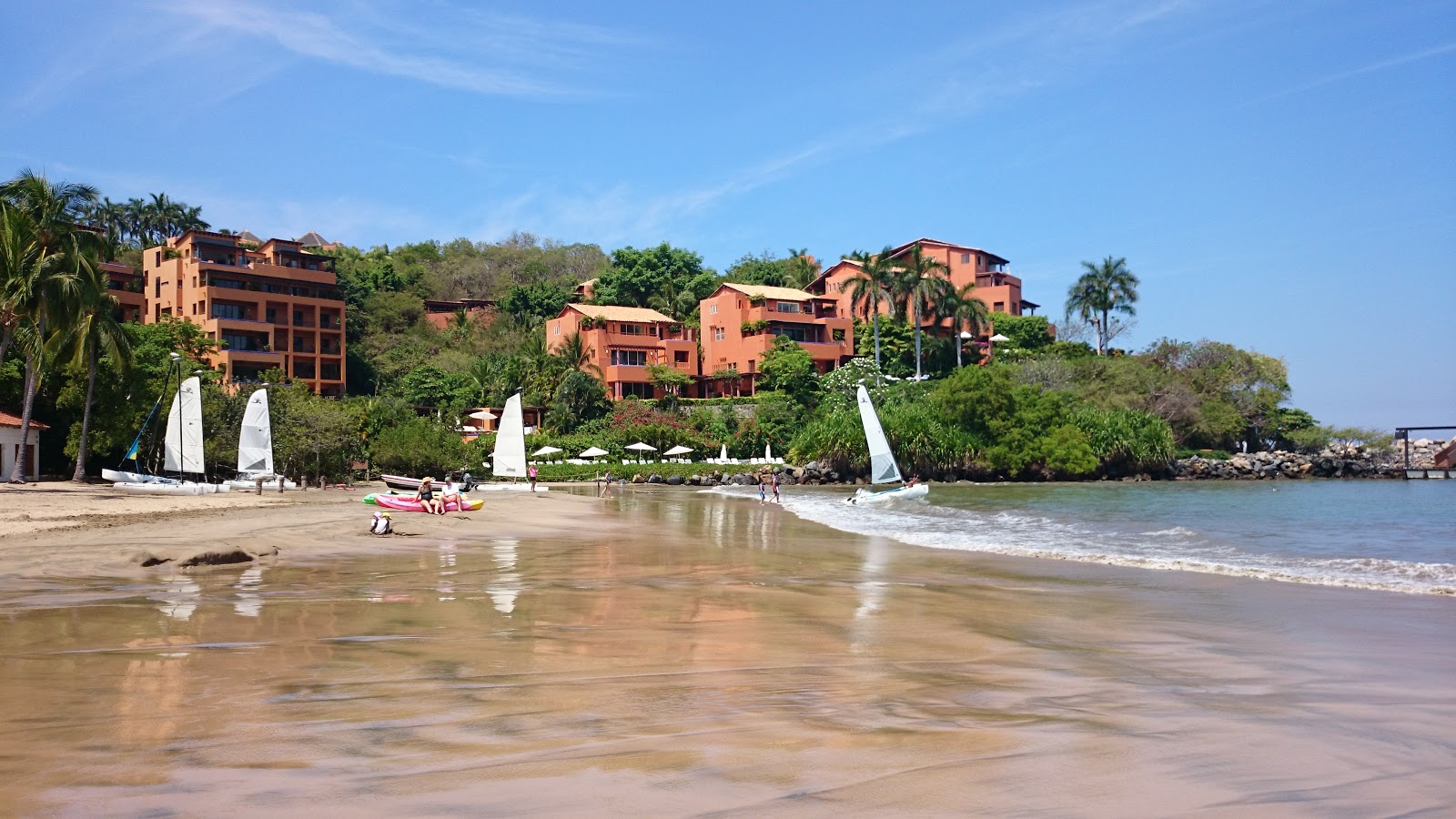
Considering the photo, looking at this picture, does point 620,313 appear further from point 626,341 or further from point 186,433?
point 186,433

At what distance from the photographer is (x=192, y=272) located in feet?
222

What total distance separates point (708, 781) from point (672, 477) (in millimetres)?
53944

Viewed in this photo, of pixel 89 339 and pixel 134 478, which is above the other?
pixel 89 339

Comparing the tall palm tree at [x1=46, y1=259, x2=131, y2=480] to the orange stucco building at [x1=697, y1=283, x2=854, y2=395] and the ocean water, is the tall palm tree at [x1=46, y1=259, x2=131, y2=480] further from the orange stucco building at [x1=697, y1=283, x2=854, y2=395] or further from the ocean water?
the orange stucco building at [x1=697, y1=283, x2=854, y2=395]

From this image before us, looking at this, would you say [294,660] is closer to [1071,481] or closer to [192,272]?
[1071,481]

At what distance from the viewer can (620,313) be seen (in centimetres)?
7669

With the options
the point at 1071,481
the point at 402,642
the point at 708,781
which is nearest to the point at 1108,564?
the point at 402,642

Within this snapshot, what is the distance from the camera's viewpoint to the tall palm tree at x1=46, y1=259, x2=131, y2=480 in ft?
124

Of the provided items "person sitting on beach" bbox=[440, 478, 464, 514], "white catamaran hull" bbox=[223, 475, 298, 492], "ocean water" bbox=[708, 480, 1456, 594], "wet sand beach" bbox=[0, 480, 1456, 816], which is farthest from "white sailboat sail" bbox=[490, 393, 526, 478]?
"wet sand beach" bbox=[0, 480, 1456, 816]

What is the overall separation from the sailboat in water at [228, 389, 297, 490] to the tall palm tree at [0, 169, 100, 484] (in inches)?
308

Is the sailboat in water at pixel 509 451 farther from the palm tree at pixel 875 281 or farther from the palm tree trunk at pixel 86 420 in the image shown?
the palm tree at pixel 875 281

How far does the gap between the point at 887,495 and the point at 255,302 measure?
169ft

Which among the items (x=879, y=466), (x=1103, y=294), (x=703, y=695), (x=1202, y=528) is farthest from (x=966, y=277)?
(x=703, y=695)

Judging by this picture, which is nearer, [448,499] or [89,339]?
[448,499]
